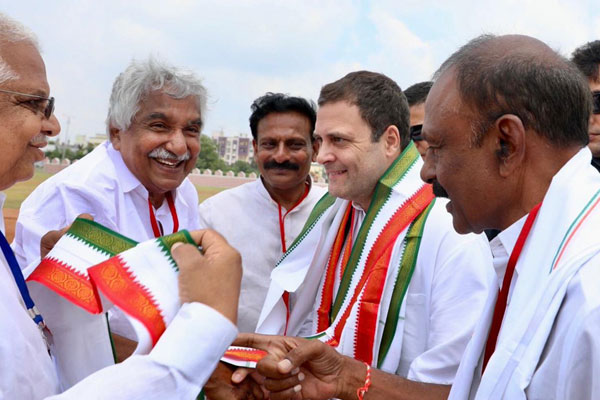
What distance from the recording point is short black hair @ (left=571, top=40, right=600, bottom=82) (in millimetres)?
4355

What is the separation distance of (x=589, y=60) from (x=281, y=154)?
2354 mm

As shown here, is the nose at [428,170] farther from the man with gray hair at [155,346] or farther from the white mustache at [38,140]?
the white mustache at [38,140]

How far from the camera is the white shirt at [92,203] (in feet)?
10.9

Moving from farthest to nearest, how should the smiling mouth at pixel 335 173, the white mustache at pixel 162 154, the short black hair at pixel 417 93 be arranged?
the short black hair at pixel 417 93
the white mustache at pixel 162 154
the smiling mouth at pixel 335 173

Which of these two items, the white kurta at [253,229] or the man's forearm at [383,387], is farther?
the white kurta at [253,229]

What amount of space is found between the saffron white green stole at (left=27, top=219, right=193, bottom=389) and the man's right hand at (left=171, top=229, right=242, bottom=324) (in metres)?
0.04

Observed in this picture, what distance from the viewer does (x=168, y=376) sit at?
157cm

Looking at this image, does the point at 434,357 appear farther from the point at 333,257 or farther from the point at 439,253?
the point at 333,257

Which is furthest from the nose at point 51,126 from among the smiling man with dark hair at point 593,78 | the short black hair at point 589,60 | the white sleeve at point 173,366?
the short black hair at point 589,60

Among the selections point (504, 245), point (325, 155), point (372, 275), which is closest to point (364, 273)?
point (372, 275)

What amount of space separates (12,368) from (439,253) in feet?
6.87

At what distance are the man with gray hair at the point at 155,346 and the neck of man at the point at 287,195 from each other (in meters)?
3.14

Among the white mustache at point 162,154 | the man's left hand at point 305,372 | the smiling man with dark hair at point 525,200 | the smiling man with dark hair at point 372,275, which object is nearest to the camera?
the smiling man with dark hair at point 525,200

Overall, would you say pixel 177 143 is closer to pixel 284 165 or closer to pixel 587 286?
pixel 284 165
